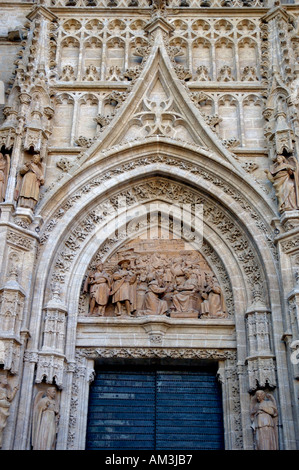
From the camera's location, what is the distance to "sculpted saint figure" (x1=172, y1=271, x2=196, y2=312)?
1275cm

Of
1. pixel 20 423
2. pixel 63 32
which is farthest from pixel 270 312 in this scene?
pixel 63 32

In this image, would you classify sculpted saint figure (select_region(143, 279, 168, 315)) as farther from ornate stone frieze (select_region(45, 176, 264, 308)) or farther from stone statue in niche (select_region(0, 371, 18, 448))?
stone statue in niche (select_region(0, 371, 18, 448))

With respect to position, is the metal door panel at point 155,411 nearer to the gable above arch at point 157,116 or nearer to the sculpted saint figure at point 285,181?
the sculpted saint figure at point 285,181

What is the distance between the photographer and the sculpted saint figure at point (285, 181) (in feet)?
41.2

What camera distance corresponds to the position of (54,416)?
437 inches

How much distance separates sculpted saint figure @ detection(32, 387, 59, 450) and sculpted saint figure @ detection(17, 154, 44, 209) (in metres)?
3.43

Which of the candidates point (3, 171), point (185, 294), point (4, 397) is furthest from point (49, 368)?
point (3, 171)

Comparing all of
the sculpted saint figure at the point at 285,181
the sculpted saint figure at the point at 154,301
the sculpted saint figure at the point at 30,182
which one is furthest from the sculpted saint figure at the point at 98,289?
the sculpted saint figure at the point at 285,181

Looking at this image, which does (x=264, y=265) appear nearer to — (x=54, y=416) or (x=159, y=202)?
(x=159, y=202)

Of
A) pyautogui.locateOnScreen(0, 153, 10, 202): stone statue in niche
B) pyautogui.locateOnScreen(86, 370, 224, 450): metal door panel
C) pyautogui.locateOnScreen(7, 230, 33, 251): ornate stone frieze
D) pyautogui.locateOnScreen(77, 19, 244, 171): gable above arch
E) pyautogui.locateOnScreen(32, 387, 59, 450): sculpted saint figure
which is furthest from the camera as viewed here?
pyautogui.locateOnScreen(77, 19, 244, 171): gable above arch

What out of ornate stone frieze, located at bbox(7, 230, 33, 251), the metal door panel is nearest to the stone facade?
ornate stone frieze, located at bbox(7, 230, 33, 251)

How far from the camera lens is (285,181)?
12750 mm

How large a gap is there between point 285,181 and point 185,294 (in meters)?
2.79

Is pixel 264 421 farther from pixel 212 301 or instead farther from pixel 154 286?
pixel 154 286
